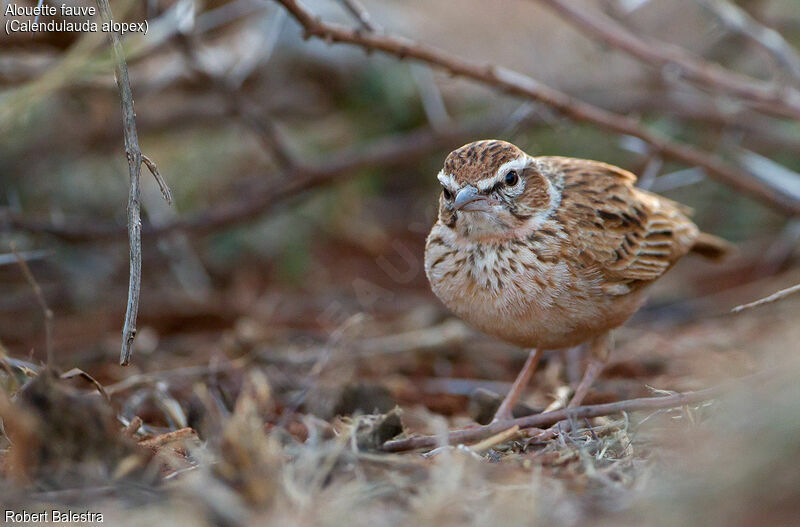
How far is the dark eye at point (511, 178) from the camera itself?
419cm

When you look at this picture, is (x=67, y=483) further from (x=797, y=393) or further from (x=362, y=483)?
(x=797, y=393)

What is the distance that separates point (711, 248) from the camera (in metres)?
5.44

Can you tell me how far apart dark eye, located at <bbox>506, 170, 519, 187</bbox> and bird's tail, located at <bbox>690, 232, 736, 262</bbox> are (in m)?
1.70

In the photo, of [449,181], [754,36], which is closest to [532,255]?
[449,181]

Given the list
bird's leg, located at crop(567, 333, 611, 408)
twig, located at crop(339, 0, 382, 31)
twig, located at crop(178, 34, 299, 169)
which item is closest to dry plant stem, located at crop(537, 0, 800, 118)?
twig, located at crop(339, 0, 382, 31)

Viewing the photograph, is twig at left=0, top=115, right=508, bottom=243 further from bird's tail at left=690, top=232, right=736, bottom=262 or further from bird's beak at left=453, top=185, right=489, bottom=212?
bird's beak at left=453, top=185, right=489, bottom=212

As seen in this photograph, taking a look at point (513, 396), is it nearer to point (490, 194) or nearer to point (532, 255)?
point (532, 255)

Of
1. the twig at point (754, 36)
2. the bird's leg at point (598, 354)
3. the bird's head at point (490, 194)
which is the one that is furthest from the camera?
the twig at point (754, 36)

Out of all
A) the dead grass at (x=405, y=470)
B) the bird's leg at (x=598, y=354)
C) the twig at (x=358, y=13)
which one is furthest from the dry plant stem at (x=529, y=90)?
the dead grass at (x=405, y=470)

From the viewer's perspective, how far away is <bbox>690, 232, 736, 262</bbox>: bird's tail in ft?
17.5

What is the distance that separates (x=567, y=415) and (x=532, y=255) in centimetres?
95

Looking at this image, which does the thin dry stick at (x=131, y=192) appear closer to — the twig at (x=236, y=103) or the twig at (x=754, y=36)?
the twig at (x=236, y=103)

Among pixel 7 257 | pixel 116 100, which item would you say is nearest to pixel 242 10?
pixel 116 100

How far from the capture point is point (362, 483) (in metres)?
2.66
